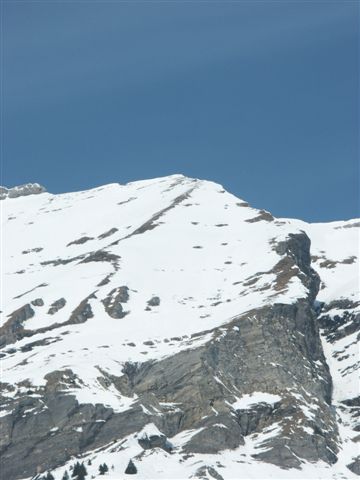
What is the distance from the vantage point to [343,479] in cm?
19650

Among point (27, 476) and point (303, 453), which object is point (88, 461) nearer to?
point (27, 476)

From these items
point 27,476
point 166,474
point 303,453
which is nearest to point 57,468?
point 27,476

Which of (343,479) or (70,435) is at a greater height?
(70,435)

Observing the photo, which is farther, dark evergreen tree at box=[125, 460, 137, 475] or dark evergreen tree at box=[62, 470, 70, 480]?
dark evergreen tree at box=[125, 460, 137, 475]

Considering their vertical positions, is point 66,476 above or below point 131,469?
above

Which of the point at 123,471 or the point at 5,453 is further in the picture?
the point at 5,453

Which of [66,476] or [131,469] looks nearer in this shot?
[66,476]

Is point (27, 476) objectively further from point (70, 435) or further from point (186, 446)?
point (186, 446)

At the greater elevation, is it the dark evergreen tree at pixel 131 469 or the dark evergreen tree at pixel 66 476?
the dark evergreen tree at pixel 66 476

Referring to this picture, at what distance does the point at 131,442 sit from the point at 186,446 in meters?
7.75

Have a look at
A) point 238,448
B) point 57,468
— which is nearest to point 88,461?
point 57,468

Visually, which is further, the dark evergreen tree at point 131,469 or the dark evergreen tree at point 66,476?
the dark evergreen tree at point 131,469

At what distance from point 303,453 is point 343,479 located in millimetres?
6097

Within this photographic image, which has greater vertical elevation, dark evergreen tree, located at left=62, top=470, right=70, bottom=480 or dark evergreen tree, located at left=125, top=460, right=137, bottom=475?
dark evergreen tree, located at left=62, top=470, right=70, bottom=480
